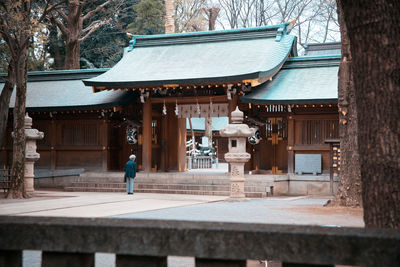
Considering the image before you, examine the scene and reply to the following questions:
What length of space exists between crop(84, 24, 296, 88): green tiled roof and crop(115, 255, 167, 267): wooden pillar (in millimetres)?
17029

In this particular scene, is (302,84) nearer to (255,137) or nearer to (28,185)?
(255,137)

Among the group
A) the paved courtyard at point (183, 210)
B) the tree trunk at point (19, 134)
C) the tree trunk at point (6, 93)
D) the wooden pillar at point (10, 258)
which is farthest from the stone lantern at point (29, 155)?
the wooden pillar at point (10, 258)

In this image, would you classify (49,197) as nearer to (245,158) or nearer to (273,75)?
(245,158)

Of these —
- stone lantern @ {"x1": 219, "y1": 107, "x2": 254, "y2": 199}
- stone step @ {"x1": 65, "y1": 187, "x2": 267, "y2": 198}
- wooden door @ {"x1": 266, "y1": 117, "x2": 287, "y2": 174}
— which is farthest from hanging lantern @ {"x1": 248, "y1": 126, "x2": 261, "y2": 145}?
stone lantern @ {"x1": 219, "y1": 107, "x2": 254, "y2": 199}

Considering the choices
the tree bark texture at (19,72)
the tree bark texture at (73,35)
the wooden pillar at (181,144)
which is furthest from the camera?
the tree bark texture at (73,35)

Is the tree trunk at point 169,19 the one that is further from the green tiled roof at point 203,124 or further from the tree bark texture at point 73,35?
the green tiled roof at point 203,124

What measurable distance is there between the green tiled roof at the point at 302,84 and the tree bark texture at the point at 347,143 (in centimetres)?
546

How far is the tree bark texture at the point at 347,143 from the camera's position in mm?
13641

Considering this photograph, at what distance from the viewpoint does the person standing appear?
19.3 metres

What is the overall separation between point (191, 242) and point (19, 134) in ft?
50.8

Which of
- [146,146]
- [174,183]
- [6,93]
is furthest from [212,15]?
[6,93]

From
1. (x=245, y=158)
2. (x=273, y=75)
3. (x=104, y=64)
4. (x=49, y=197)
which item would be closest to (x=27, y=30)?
(x=49, y=197)

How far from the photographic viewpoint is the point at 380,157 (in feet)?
12.5

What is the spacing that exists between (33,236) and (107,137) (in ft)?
70.1
